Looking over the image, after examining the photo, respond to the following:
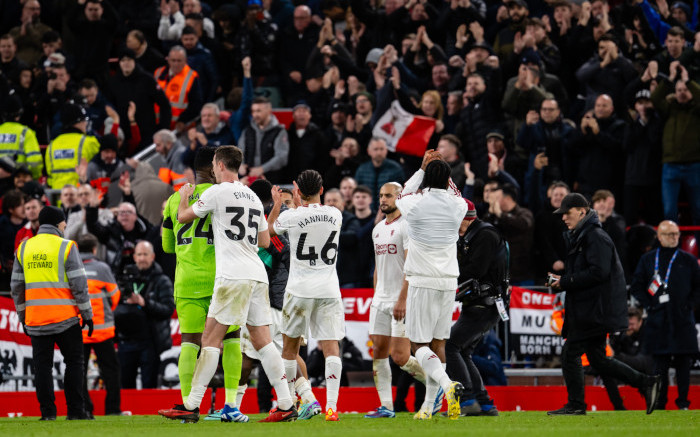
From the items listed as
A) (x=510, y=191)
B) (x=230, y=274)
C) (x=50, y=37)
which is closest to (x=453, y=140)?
(x=510, y=191)

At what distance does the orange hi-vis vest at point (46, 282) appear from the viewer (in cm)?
1245

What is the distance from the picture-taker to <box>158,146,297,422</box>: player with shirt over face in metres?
10.6

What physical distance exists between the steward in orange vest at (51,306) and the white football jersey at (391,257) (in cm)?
319

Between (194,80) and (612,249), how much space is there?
1176 cm

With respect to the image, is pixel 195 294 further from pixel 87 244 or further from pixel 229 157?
pixel 87 244

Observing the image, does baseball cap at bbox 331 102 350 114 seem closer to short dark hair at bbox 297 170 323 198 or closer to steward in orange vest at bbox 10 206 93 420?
steward in orange vest at bbox 10 206 93 420

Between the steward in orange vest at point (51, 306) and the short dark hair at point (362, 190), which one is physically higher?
the short dark hair at point (362, 190)

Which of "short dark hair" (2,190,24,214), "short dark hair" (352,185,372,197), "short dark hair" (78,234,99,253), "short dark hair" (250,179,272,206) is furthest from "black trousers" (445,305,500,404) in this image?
"short dark hair" (2,190,24,214)

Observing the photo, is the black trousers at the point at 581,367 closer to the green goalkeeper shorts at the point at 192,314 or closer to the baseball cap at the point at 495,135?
the green goalkeeper shorts at the point at 192,314

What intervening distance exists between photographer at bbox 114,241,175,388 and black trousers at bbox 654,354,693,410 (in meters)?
6.63

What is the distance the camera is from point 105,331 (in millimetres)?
14469

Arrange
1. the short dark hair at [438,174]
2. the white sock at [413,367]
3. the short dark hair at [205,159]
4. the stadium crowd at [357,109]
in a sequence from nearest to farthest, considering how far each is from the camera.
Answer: the short dark hair at [205,159] → the short dark hair at [438,174] → the white sock at [413,367] → the stadium crowd at [357,109]

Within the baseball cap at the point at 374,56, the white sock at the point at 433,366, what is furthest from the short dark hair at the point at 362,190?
the white sock at the point at 433,366

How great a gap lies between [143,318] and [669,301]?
7.13m
